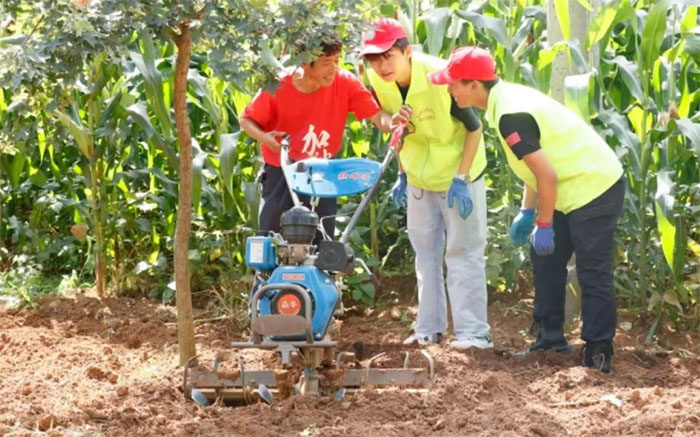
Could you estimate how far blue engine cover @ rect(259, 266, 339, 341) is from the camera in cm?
439

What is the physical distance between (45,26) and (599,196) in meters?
2.44

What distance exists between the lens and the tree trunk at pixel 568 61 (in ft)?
19.7

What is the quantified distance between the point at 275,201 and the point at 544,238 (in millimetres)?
1325

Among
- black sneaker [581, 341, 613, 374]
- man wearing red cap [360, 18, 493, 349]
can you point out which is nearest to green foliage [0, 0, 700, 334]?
man wearing red cap [360, 18, 493, 349]

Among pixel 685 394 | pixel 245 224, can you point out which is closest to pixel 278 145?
pixel 245 224

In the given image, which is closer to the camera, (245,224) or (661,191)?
(661,191)

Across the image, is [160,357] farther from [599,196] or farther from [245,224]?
[599,196]

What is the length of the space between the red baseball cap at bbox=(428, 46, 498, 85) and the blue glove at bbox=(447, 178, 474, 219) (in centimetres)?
56

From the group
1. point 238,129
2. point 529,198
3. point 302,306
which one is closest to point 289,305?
point 302,306

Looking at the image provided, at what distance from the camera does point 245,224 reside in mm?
6664

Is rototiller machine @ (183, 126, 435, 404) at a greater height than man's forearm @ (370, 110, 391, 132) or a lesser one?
lesser

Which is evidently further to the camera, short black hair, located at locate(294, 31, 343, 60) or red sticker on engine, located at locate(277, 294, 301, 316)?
short black hair, located at locate(294, 31, 343, 60)

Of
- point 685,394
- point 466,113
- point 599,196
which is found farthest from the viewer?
point 466,113

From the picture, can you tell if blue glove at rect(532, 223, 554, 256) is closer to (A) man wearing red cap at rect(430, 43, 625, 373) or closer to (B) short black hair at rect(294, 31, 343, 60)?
(A) man wearing red cap at rect(430, 43, 625, 373)
